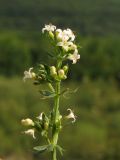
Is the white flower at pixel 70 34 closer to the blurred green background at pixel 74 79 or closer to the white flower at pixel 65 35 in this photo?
the white flower at pixel 65 35

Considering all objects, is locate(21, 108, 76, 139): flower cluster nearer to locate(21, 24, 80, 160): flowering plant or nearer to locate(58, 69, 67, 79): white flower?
locate(21, 24, 80, 160): flowering plant

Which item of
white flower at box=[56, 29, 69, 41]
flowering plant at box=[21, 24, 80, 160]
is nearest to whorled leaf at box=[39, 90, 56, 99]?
flowering plant at box=[21, 24, 80, 160]

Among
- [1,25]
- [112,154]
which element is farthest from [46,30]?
[1,25]

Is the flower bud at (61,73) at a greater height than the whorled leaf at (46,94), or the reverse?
the flower bud at (61,73)

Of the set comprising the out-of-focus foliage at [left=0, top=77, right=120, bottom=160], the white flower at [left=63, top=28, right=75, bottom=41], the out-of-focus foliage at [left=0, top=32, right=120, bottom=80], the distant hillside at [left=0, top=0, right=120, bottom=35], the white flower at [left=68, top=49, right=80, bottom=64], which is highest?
the distant hillside at [left=0, top=0, right=120, bottom=35]

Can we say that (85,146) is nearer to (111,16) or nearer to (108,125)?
(108,125)

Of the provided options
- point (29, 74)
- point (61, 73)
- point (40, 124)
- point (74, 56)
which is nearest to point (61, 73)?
point (61, 73)

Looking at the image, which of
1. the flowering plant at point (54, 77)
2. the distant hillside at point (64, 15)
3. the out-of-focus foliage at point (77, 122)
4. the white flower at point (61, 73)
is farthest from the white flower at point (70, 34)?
the distant hillside at point (64, 15)

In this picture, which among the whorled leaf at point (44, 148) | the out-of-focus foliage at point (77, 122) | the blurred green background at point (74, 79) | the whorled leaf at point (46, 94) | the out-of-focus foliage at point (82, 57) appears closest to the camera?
the whorled leaf at point (44, 148)
